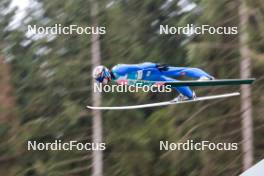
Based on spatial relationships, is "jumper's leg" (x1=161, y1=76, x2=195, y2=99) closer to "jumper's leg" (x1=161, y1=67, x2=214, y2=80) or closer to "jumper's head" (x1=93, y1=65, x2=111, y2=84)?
"jumper's leg" (x1=161, y1=67, x2=214, y2=80)

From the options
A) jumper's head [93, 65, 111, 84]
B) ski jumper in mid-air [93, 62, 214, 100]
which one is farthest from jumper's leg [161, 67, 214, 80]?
jumper's head [93, 65, 111, 84]

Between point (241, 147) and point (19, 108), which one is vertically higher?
point (19, 108)

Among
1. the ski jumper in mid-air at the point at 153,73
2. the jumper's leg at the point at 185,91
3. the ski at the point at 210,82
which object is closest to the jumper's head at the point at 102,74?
the ski jumper in mid-air at the point at 153,73

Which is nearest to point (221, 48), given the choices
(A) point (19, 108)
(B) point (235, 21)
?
(B) point (235, 21)

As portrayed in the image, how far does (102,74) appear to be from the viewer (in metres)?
3.43

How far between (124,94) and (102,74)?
15cm

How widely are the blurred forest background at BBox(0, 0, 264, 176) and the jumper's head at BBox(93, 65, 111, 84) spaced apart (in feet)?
0.13

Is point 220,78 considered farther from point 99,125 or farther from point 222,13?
point 99,125

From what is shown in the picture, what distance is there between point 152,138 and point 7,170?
76 cm

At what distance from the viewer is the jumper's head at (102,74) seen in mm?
3420

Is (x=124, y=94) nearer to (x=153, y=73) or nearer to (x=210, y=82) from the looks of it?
(x=153, y=73)

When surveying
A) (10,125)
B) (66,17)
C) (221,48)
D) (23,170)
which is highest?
(66,17)

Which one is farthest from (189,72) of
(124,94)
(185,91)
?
(124,94)

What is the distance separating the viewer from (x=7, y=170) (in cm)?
348
